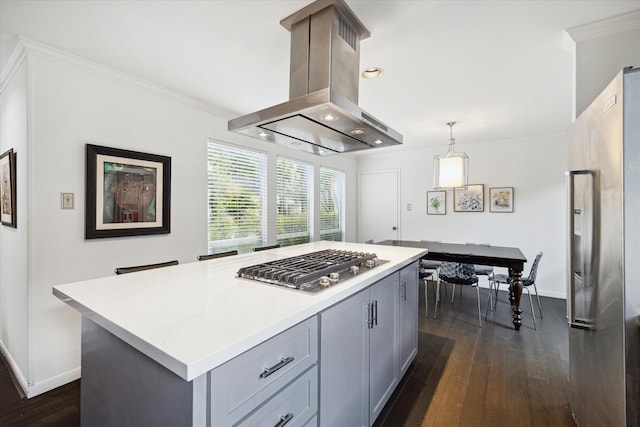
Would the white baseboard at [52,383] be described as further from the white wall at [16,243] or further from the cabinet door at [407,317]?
the cabinet door at [407,317]

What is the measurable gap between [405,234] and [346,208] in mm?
1220

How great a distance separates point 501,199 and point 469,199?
456 mm

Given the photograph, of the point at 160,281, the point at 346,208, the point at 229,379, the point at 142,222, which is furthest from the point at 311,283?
the point at 346,208

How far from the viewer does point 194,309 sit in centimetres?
108

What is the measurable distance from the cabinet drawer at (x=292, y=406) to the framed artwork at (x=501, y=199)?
15.0 ft

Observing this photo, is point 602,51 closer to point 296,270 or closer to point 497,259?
point 497,259

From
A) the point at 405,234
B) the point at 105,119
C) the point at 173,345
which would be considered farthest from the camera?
the point at 405,234

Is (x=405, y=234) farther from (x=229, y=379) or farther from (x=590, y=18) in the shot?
(x=229, y=379)

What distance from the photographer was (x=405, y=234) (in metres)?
5.53

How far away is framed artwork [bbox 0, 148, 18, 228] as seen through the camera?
2.22m

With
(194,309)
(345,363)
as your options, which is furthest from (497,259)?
(194,309)

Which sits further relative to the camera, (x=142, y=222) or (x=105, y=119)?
(x=142, y=222)

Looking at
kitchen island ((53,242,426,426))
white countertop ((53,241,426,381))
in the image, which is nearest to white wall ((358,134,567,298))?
white countertop ((53,241,426,381))

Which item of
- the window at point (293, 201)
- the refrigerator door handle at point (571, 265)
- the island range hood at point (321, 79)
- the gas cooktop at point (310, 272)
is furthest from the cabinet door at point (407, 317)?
the window at point (293, 201)
